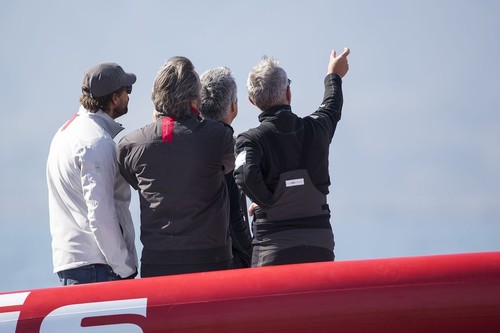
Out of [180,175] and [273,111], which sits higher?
[273,111]

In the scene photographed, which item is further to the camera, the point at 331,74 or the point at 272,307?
the point at 331,74

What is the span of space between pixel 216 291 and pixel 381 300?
2.50ft

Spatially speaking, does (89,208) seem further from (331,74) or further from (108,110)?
(331,74)

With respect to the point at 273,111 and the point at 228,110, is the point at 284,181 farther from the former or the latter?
the point at 228,110

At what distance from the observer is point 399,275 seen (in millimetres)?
5715

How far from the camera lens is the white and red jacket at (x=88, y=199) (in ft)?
18.5

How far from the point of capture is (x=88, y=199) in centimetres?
564

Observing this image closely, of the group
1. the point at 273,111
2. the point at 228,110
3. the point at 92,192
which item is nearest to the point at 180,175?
the point at 92,192

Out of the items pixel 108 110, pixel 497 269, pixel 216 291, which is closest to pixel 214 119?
pixel 108 110

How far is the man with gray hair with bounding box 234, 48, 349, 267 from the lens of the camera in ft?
18.8

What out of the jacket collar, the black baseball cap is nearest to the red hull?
the jacket collar

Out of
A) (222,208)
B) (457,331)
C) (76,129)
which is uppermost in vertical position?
(76,129)

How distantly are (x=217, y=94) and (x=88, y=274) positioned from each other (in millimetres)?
1147

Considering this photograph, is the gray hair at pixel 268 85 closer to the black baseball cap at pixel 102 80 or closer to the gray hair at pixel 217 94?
the gray hair at pixel 217 94
